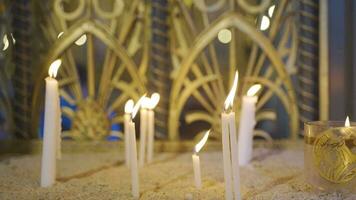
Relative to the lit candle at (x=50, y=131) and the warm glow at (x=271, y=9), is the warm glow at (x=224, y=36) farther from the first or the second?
the lit candle at (x=50, y=131)

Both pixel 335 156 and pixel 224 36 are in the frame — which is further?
pixel 224 36

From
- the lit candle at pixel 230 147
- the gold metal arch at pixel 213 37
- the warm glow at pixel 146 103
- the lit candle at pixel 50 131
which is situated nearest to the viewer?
the lit candle at pixel 230 147

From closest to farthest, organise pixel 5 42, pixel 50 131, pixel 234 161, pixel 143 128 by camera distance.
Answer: pixel 234 161 → pixel 50 131 → pixel 143 128 → pixel 5 42

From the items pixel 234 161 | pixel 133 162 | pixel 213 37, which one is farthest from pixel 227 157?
pixel 213 37

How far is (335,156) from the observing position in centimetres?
63

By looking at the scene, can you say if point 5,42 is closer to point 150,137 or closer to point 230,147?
point 150,137

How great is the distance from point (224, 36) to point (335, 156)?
481 mm

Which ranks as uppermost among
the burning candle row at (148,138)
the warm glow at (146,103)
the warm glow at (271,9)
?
the warm glow at (271,9)

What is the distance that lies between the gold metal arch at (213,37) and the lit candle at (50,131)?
375mm

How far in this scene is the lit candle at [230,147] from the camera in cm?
58

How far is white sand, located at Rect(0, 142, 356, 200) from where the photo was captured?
66 cm

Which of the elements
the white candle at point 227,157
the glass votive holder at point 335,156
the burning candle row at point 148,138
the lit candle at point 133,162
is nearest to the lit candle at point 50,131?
the burning candle row at point 148,138

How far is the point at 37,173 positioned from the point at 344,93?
73 centimetres

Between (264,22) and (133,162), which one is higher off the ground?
(264,22)
